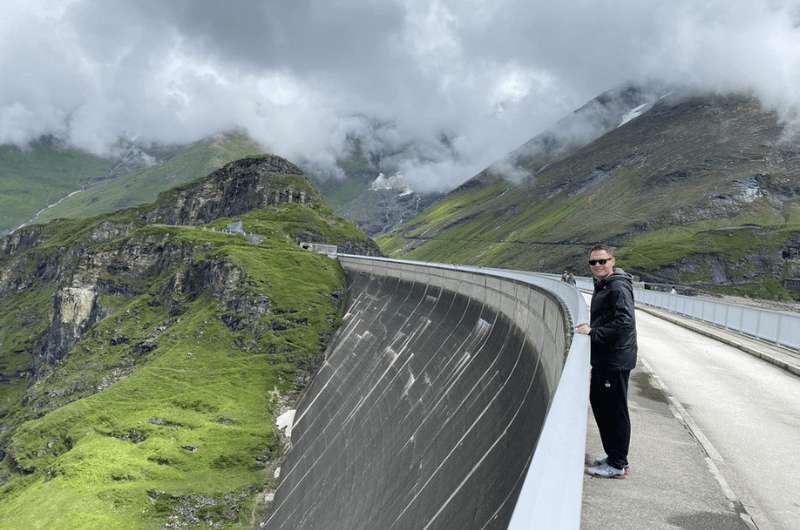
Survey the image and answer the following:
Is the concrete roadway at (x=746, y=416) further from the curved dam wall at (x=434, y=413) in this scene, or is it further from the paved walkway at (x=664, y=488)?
the curved dam wall at (x=434, y=413)

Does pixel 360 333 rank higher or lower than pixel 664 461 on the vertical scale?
lower

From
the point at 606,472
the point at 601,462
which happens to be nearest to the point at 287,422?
the point at 601,462

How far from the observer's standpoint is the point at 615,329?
8648 millimetres

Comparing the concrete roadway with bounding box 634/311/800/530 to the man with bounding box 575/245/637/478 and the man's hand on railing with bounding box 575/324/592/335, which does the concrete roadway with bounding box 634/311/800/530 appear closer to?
the man with bounding box 575/245/637/478

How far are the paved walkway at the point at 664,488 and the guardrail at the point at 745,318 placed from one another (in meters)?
22.9

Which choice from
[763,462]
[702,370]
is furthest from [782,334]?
[763,462]

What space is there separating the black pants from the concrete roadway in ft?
6.34

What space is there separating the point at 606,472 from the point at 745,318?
1422 inches

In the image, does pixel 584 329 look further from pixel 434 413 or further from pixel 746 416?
pixel 434 413

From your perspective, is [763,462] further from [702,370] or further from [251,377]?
[251,377]

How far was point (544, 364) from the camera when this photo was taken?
23281 mm

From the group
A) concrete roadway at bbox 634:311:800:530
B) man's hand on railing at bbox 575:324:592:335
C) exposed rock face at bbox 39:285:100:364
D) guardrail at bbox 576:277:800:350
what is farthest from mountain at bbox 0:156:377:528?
man's hand on railing at bbox 575:324:592:335

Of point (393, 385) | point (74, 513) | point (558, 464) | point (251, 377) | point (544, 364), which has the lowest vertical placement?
point (74, 513)

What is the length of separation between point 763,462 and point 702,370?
12.0 m
